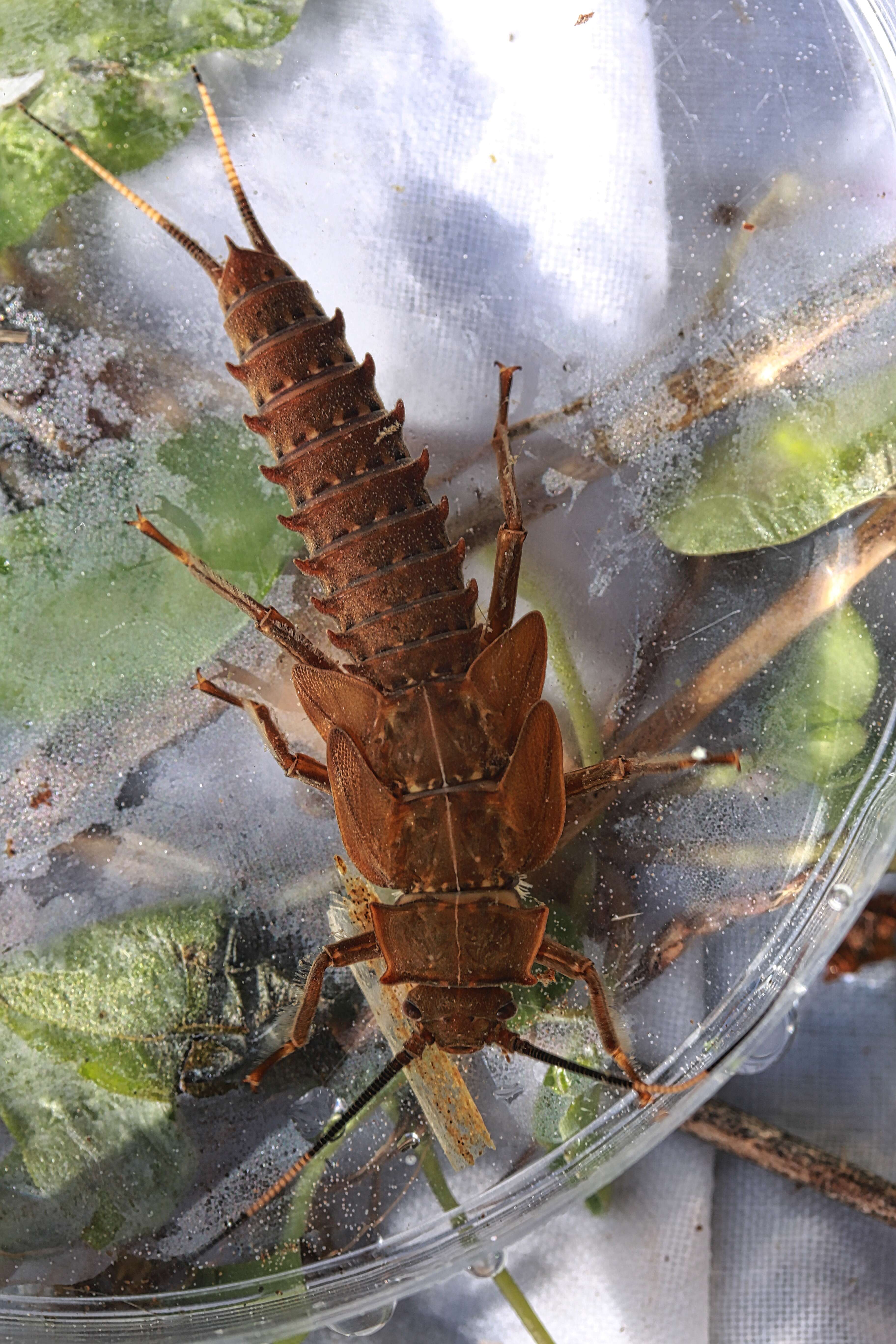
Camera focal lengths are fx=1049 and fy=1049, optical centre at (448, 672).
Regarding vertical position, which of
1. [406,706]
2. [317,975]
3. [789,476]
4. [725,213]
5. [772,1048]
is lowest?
[772,1048]

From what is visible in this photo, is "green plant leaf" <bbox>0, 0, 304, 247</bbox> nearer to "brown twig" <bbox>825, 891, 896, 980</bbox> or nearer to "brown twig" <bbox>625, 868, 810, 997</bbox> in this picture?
"brown twig" <bbox>625, 868, 810, 997</bbox>

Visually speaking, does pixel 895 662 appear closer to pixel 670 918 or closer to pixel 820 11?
pixel 670 918

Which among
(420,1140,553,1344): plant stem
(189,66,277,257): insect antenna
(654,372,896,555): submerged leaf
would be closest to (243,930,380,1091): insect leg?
(420,1140,553,1344): plant stem

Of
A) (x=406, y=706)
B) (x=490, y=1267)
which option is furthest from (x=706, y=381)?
(x=490, y=1267)

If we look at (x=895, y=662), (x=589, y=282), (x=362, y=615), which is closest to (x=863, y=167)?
(x=589, y=282)

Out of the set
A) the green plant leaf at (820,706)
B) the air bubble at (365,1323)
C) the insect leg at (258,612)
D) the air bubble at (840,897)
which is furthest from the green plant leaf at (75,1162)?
the green plant leaf at (820,706)

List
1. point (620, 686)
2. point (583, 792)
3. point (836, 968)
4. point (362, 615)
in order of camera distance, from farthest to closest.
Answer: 1. point (836, 968)
2. point (620, 686)
3. point (583, 792)
4. point (362, 615)

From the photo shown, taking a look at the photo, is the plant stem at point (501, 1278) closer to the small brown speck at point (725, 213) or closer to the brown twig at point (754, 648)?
the brown twig at point (754, 648)

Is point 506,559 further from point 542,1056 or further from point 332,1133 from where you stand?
point 332,1133
